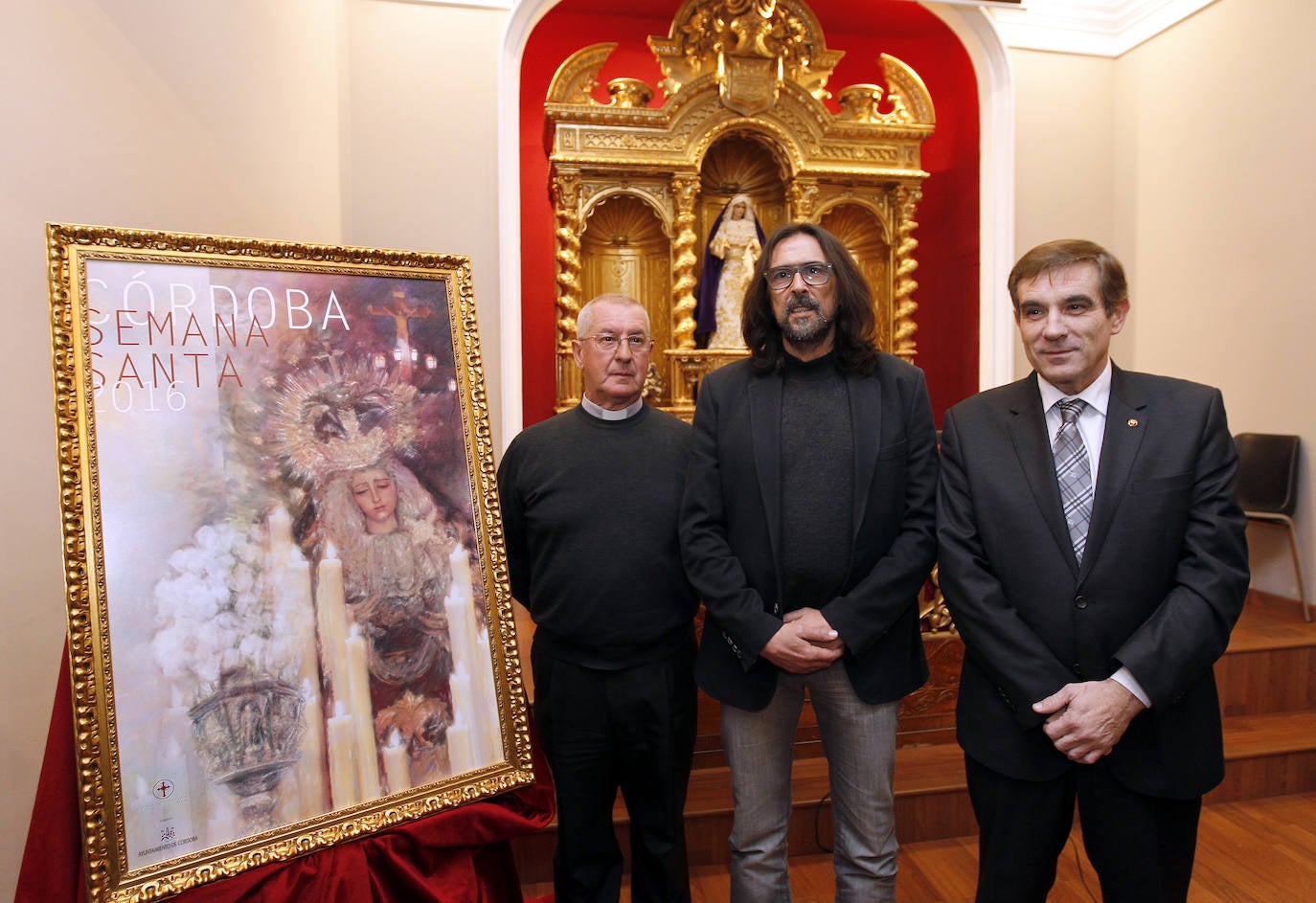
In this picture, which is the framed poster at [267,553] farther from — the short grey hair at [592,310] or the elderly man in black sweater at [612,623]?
the short grey hair at [592,310]

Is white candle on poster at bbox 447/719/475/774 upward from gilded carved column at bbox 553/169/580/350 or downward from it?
downward

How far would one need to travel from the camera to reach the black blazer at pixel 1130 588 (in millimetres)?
1509

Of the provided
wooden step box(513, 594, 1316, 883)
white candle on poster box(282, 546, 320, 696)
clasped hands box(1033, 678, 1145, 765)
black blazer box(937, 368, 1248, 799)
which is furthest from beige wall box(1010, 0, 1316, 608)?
white candle on poster box(282, 546, 320, 696)

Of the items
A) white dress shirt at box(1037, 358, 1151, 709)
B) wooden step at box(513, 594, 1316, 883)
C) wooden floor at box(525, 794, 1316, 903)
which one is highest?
white dress shirt at box(1037, 358, 1151, 709)

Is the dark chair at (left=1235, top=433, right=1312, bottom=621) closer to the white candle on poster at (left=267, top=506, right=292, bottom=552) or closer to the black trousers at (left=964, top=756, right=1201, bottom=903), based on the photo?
the black trousers at (left=964, top=756, right=1201, bottom=903)

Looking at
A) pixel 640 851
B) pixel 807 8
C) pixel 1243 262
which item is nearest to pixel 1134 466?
pixel 640 851

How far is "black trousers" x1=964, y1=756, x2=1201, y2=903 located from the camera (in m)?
1.56

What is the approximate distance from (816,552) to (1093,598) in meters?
0.52

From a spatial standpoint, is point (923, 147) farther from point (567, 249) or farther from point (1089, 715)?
point (1089, 715)

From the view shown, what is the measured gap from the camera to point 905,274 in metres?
5.14

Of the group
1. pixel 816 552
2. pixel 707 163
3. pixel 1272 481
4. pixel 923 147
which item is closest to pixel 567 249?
pixel 707 163

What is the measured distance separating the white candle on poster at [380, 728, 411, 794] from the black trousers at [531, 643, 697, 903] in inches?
18.7

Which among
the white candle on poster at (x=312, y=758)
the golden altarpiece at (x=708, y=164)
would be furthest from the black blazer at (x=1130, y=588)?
the golden altarpiece at (x=708, y=164)

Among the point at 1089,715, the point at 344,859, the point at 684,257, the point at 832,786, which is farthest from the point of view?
the point at 684,257
